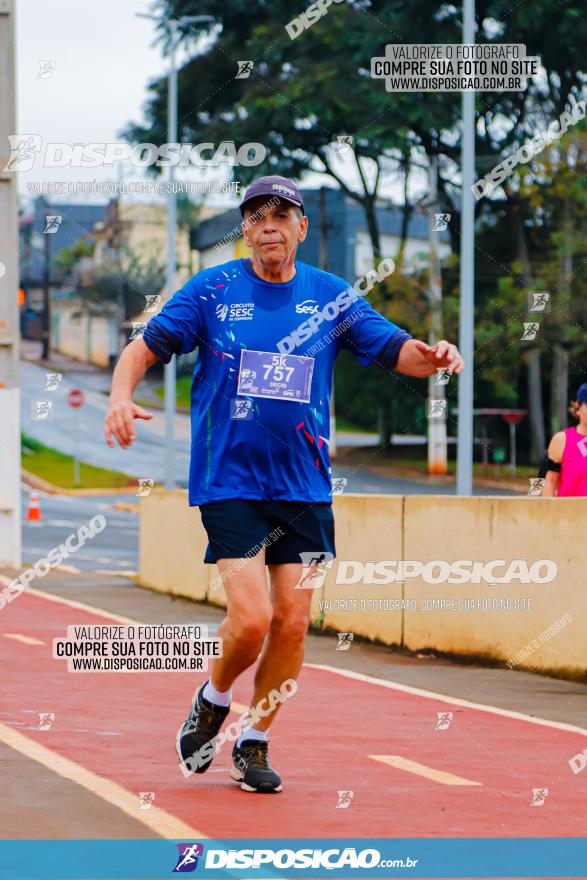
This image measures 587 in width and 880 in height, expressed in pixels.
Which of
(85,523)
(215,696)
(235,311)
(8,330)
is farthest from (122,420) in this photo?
(85,523)

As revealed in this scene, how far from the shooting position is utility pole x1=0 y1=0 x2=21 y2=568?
19203 mm

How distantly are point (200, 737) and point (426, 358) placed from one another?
1559mm

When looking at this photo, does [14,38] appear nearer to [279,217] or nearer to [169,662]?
[169,662]

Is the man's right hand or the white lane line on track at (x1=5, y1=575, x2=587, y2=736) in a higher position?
the man's right hand

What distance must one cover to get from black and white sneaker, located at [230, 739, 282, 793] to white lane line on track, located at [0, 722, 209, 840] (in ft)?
1.40

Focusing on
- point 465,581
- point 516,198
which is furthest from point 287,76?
point 465,581

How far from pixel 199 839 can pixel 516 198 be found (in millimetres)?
43013

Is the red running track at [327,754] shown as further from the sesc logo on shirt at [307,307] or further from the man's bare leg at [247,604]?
the sesc logo on shirt at [307,307]

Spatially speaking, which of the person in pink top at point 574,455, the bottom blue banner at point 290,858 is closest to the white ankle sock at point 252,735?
the bottom blue banner at point 290,858

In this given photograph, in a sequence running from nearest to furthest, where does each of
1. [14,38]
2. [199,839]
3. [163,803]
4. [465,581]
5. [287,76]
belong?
[199,839] < [163,803] < [465,581] < [14,38] < [287,76]

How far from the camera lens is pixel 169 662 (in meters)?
10.7

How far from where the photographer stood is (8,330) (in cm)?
1925

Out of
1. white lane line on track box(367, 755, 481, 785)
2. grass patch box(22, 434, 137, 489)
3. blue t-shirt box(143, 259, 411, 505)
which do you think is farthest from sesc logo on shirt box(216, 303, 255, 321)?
grass patch box(22, 434, 137, 489)

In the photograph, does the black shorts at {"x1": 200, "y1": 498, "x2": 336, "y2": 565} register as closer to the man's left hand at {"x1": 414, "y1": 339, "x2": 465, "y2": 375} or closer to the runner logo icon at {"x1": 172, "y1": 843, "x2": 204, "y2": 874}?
the man's left hand at {"x1": 414, "y1": 339, "x2": 465, "y2": 375}
